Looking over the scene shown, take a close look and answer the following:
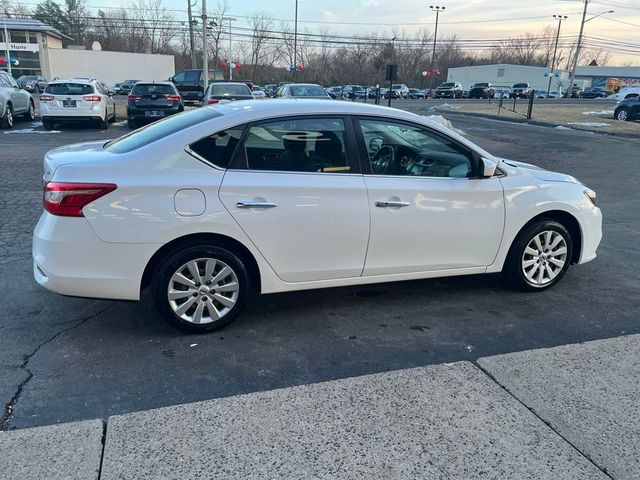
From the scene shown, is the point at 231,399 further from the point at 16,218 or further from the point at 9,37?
the point at 9,37

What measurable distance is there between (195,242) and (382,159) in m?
1.64

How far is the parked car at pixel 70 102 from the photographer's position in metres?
16.5

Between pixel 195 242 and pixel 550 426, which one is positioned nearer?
pixel 550 426

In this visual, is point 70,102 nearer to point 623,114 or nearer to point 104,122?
point 104,122

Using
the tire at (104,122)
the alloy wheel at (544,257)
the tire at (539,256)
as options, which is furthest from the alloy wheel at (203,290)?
the tire at (104,122)

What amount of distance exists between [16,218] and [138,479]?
5614mm

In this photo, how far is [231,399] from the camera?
3.02 metres

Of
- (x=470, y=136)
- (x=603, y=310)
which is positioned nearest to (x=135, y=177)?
(x=603, y=310)

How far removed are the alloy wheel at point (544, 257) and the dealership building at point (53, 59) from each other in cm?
6871

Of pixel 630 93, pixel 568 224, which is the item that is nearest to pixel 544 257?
pixel 568 224

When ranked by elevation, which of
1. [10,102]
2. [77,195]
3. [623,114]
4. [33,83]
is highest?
[77,195]

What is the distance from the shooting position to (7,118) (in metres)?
16.6

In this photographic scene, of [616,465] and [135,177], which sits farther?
[135,177]

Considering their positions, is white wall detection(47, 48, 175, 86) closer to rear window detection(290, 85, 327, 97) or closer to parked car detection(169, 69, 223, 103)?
parked car detection(169, 69, 223, 103)
